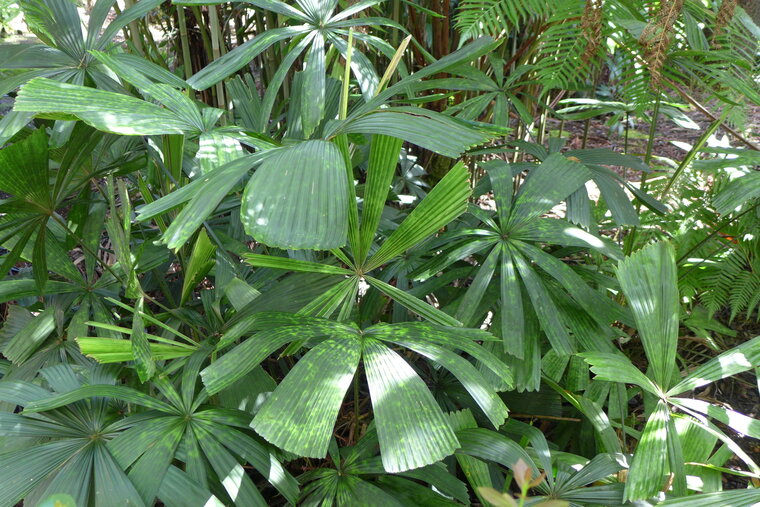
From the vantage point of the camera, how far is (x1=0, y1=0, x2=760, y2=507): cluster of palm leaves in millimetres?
622

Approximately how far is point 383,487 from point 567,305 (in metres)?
0.40

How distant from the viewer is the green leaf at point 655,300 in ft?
2.54

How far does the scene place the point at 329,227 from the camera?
529 millimetres

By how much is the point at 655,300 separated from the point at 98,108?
2.42 ft

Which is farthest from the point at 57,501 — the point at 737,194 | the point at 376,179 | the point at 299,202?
the point at 737,194

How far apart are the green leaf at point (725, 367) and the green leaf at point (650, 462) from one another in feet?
0.15

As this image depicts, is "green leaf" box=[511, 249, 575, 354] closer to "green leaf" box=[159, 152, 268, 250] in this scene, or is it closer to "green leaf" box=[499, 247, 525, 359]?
"green leaf" box=[499, 247, 525, 359]

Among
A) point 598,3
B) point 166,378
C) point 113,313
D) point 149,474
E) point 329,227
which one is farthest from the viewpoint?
point 113,313

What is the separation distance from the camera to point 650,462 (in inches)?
27.6

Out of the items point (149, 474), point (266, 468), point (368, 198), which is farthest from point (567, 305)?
point (149, 474)

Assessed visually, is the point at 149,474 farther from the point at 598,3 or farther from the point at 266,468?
the point at 598,3

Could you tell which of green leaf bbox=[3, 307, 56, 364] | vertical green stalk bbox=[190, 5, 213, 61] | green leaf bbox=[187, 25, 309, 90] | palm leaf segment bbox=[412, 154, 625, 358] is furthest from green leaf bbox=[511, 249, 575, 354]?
vertical green stalk bbox=[190, 5, 213, 61]

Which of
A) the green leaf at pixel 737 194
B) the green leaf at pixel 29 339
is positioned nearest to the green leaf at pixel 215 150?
the green leaf at pixel 29 339

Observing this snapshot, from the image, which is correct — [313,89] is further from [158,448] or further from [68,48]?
[158,448]
